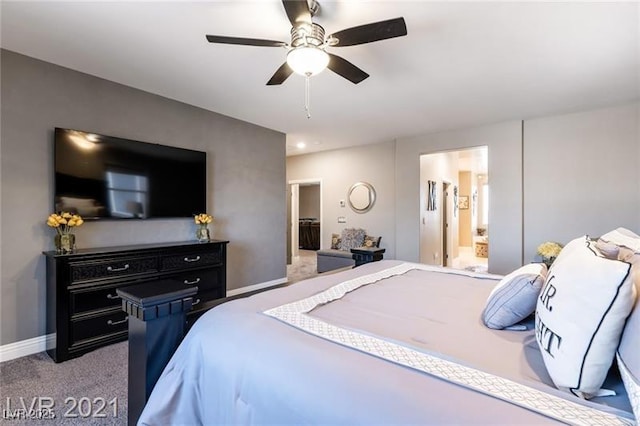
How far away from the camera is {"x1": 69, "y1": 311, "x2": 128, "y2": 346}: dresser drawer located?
261cm

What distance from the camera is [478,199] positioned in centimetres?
1063

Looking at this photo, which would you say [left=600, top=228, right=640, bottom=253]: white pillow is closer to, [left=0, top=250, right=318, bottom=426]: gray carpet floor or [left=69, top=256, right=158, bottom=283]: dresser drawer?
[left=0, top=250, right=318, bottom=426]: gray carpet floor

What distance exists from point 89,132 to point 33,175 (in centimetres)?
62

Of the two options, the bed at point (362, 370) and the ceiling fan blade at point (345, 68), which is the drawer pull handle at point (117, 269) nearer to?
the bed at point (362, 370)

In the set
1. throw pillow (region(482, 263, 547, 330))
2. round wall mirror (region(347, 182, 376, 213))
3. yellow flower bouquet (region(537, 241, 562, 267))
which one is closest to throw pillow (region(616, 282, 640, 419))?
throw pillow (region(482, 263, 547, 330))

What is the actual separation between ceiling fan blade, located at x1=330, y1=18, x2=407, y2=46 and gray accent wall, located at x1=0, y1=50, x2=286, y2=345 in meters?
2.60

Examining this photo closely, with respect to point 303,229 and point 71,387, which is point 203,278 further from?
point 303,229

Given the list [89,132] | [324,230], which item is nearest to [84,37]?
[89,132]

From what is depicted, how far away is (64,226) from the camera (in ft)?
9.16

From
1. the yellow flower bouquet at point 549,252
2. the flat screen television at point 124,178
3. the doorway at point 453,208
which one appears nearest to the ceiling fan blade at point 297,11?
the flat screen television at point 124,178

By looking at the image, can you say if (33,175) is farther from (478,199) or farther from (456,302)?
(478,199)

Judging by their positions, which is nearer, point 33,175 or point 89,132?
point 33,175

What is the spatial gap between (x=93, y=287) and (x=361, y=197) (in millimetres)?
4606

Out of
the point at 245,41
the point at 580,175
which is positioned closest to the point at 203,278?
the point at 245,41
